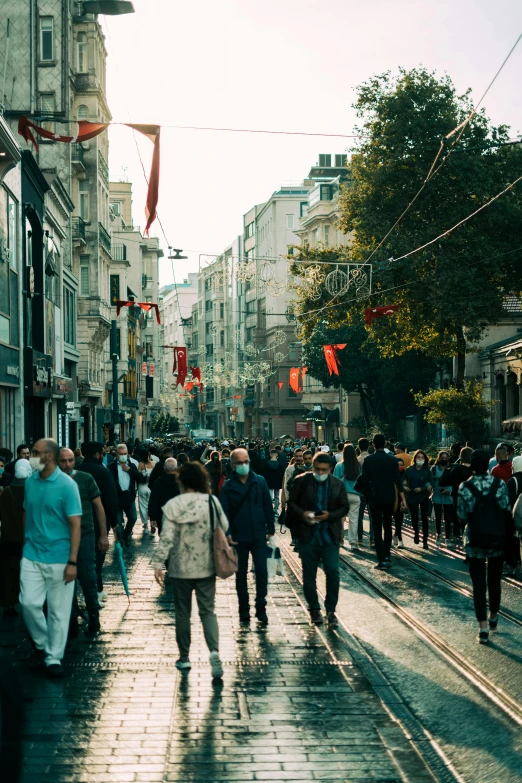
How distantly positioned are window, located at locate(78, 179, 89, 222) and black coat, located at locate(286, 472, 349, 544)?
46295mm

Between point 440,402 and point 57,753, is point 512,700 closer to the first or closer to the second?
point 57,753

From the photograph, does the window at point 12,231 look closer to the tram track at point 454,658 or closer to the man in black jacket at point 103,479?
the tram track at point 454,658

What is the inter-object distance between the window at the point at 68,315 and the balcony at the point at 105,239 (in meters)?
11.6

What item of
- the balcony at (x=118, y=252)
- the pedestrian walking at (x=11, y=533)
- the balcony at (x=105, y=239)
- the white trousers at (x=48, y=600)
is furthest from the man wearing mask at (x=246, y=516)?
the balcony at (x=118, y=252)

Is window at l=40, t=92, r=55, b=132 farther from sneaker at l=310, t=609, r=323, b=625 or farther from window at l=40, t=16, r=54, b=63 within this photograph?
sneaker at l=310, t=609, r=323, b=625

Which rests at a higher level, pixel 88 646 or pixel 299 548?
pixel 299 548

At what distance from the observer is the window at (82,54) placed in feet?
177

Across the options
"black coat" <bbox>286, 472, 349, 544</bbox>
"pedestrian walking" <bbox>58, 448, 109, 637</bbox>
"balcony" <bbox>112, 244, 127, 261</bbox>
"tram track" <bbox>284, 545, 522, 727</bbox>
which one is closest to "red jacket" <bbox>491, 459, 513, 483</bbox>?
"tram track" <bbox>284, 545, 522, 727</bbox>

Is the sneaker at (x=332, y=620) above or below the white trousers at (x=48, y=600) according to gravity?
below

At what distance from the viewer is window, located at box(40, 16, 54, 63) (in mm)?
45125

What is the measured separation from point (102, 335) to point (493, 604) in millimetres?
50827

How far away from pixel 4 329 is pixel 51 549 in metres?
20.0

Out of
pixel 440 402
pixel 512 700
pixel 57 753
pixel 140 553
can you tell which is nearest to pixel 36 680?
pixel 57 753

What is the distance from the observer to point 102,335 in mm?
59750
